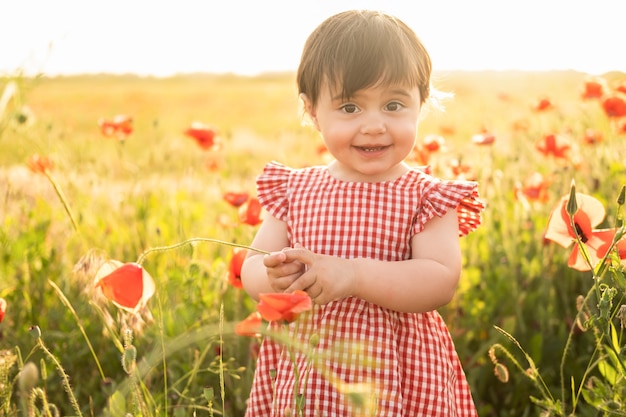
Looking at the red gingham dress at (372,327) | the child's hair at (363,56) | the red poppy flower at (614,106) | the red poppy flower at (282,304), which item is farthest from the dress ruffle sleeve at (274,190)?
the red poppy flower at (614,106)

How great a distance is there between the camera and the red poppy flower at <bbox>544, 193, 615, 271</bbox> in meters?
1.58

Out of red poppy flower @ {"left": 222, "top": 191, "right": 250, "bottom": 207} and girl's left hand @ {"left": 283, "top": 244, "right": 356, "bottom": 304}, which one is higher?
girl's left hand @ {"left": 283, "top": 244, "right": 356, "bottom": 304}

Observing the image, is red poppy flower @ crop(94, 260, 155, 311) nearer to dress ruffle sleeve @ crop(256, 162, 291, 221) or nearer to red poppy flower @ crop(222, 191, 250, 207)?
dress ruffle sleeve @ crop(256, 162, 291, 221)

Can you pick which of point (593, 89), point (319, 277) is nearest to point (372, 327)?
point (319, 277)

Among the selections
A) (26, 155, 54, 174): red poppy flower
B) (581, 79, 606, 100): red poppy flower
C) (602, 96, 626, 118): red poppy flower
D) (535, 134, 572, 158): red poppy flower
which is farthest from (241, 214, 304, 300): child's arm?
(581, 79, 606, 100): red poppy flower

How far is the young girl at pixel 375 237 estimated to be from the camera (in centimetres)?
165

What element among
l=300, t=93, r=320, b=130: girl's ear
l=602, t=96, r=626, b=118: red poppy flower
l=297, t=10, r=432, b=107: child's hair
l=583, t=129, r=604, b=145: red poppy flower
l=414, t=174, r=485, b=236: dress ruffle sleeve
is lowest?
l=583, t=129, r=604, b=145: red poppy flower

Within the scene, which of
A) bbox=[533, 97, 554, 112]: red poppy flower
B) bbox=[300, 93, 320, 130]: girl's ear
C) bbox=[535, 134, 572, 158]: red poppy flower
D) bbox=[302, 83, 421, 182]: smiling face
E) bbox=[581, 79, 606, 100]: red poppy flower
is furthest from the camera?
bbox=[533, 97, 554, 112]: red poppy flower

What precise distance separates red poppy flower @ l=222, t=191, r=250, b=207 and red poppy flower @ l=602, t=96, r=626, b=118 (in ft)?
5.16

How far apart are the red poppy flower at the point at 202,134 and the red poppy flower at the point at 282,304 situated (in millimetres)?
2120

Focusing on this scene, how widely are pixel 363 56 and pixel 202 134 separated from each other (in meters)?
1.67

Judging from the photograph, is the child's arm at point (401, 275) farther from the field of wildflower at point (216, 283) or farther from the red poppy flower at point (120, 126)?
the red poppy flower at point (120, 126)

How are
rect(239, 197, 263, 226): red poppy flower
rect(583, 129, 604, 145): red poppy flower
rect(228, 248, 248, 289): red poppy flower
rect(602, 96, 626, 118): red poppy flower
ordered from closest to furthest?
rect(228, 248, 248, 289): red poppy flower < rect(239, 197, 263, 226): red poppy flower < rect(602, 96, 626, 118): red poppy flower < rect(583, 129, 604, 145): red poppy flower

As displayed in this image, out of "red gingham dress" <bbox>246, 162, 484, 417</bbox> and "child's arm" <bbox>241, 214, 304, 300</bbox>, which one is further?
"red gingham dress" <bbox>246, 162, 484, 417</bbox>
